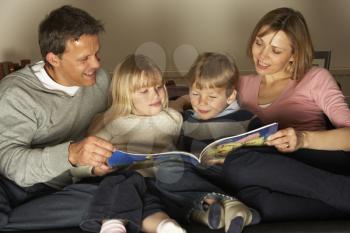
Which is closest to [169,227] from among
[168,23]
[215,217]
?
[215,217]

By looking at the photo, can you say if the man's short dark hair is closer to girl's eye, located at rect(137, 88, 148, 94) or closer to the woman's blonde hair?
girl's eye, located at rect(137, 88, 148, 94)

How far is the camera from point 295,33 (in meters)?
1.40

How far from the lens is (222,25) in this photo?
2.84 metres

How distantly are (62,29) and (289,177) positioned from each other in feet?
2.60

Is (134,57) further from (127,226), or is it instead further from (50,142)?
(127,226)

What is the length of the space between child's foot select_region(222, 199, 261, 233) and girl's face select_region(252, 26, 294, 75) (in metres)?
0.55

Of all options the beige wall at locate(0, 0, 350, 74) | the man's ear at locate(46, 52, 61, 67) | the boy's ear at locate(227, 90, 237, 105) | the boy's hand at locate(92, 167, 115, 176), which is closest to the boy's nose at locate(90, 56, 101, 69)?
the man's ear at locate(46, 52, 61, 67)

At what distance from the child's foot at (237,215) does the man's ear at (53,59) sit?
2.20ft

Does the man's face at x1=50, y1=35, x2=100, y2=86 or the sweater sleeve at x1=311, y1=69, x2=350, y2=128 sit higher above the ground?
the man's face at x1=50, y1=35, x2=100, y2=86

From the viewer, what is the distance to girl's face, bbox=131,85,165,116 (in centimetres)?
136

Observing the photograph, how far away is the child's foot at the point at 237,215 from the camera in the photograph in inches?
Result: 40.2

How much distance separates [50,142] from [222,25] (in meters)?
1.80

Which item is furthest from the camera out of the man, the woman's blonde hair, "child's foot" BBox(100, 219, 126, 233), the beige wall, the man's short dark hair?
the beige wall

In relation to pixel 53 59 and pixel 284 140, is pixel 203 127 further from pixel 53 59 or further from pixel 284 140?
pixel 53 59
